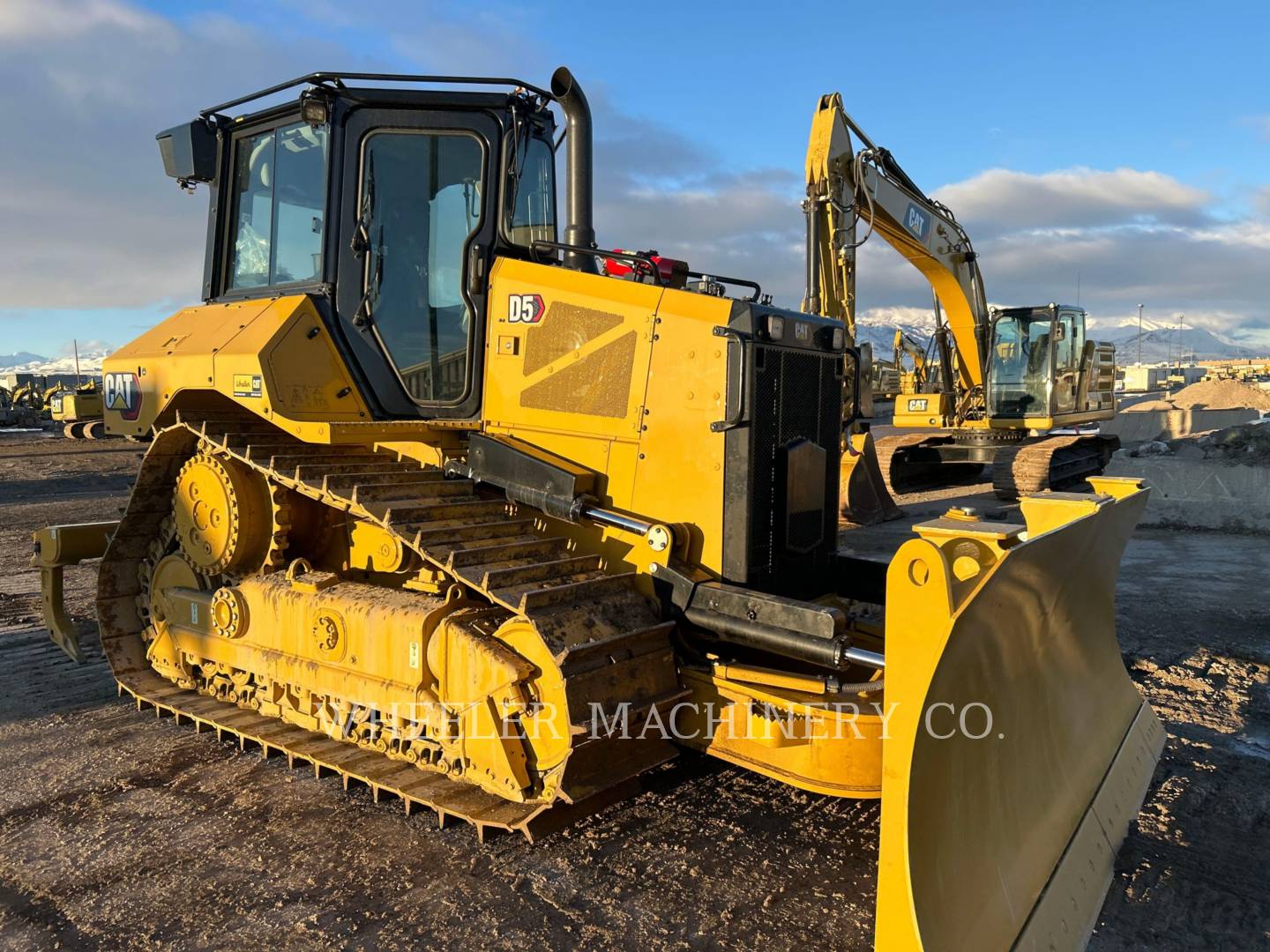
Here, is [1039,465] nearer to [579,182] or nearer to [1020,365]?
[1020,365]

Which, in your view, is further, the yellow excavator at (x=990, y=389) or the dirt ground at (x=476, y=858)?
the yellow excavator at (x=990, y=389)

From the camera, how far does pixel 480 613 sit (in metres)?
3.99

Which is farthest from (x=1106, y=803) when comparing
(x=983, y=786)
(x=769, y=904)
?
(x=769, y=904)

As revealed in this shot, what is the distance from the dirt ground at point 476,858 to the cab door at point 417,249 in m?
2.10

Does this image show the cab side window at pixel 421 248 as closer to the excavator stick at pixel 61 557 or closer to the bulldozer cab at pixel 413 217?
the bulldozer cab at pixel 413 217

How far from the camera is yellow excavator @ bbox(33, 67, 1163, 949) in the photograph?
3.05m

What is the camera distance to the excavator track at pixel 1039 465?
42.6 ft

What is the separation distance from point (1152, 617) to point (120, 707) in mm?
7679

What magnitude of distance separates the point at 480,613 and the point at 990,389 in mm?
13203

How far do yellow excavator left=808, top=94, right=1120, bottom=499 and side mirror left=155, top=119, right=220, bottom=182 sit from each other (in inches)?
346

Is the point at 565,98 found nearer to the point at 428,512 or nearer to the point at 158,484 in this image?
the point at 428,512

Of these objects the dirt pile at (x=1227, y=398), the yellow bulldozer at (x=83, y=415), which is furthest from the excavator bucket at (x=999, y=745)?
the dirt pile at (x=1227, y=398)

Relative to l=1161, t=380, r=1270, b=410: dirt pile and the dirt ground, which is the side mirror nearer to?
the dirt ground

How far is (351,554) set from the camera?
4859 mm
